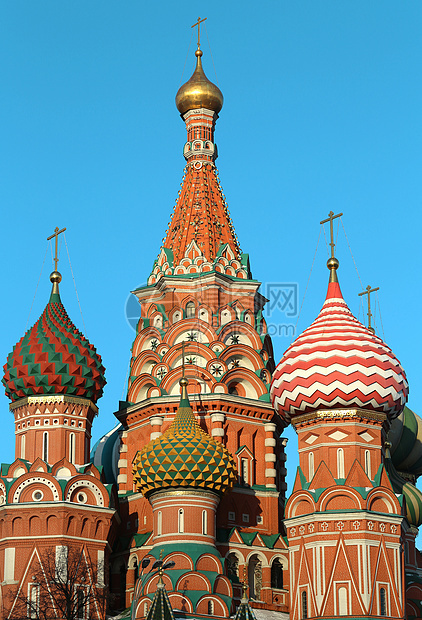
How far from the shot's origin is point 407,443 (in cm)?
4134

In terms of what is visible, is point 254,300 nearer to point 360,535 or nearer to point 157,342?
point 157,342

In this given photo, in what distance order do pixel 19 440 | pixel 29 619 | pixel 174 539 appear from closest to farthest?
pixel 29 619
pixel 174 539
pixel 19 440

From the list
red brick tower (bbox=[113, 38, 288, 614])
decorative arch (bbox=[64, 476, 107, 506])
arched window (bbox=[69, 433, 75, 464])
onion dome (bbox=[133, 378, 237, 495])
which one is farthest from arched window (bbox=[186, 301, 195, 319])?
decorative arch (bbox=[64, 476, 107, 506])

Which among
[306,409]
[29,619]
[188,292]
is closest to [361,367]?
[306,409]

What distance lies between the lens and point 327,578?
32875mm

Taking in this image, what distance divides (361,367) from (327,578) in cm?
485

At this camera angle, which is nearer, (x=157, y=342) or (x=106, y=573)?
(x=106, y=573)

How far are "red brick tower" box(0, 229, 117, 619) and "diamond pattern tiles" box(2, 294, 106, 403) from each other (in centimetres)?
2

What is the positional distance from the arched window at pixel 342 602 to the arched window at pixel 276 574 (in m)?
3.70

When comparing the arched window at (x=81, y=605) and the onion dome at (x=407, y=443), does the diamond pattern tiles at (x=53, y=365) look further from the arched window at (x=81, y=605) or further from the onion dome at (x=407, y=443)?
the onion dome at (x=407, y=443)

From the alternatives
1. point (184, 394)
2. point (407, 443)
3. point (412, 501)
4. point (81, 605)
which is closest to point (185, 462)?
point (184, 394)

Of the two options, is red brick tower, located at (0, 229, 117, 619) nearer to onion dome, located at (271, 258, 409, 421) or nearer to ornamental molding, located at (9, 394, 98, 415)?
ornamental molding, located at (9, 394, 98, 415)

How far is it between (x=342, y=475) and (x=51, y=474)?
6767 millimetres

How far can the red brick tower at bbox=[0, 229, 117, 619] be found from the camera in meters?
34.0
